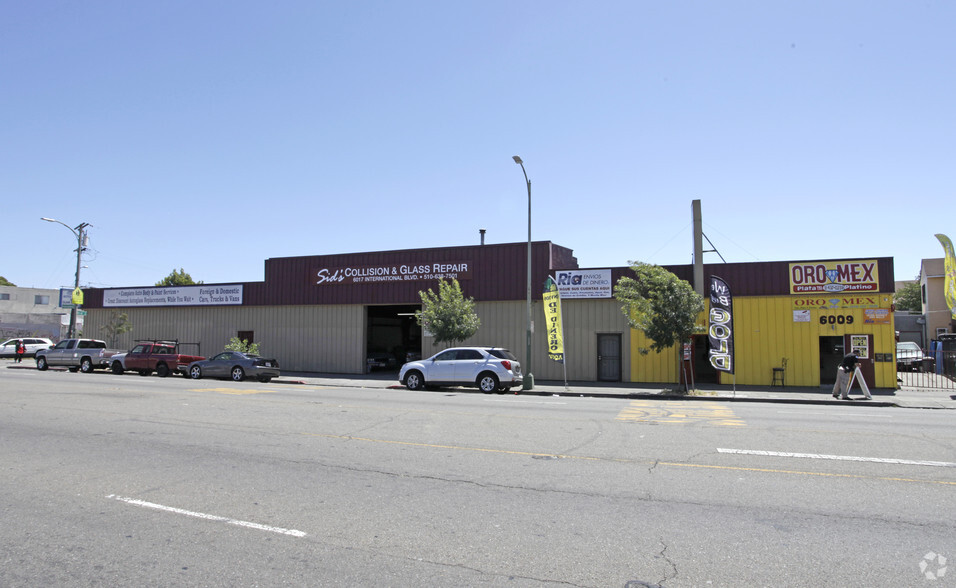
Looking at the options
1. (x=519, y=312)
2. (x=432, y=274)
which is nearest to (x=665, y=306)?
(x=519, y=312)

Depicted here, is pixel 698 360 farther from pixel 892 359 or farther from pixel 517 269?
pixel 517 269

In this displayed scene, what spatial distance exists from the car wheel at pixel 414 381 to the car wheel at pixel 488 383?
2337mm

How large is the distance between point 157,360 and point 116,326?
33.0 ft

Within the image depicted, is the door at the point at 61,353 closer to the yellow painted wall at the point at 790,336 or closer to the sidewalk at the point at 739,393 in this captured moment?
the sidewalk at the point at 739,393

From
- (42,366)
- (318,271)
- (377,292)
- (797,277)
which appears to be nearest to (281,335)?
(318,271)

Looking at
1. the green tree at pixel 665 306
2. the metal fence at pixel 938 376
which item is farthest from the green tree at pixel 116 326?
the metal fence at pixel 938 376

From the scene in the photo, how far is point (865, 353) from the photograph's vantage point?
870 inches

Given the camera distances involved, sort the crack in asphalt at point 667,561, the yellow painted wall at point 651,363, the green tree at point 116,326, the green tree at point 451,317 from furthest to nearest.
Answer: the green tree at point 116,326 < the green tree at point 451,317 < the yellow painted wall at point 651,363 < the crack in asphalt at point 667,561

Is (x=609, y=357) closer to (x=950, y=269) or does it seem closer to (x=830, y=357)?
(x=830, y=357)

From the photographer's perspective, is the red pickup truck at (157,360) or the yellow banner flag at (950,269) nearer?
the yellow banner flag at (950,269)

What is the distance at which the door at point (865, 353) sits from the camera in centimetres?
2197

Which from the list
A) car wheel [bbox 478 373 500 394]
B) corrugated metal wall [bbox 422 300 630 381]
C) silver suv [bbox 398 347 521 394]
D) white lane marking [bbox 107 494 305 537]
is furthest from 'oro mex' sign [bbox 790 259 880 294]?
white lane marking [bbox 107 494 305 537]

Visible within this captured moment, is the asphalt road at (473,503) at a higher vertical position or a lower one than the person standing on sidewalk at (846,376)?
lower

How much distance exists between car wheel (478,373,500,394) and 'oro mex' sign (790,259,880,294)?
11627mm
